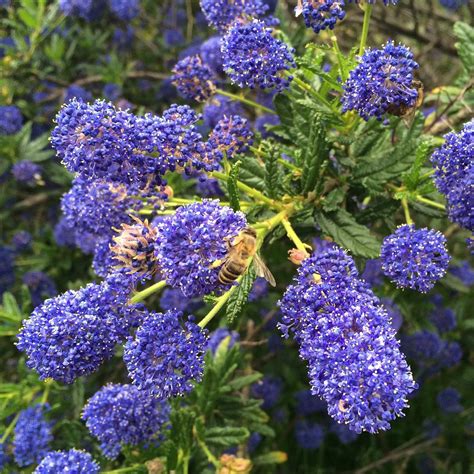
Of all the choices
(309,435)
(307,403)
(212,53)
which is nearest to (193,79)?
(212,53)

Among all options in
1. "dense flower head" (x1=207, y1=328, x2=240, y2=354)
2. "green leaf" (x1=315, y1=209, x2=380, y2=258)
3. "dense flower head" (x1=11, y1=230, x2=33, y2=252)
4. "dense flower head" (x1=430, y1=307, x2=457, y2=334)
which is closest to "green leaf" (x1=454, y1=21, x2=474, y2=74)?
"green leaf" (x1=315, y1=209, x2=380, y2=258)

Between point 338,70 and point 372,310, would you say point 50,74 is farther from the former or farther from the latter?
point 372,310

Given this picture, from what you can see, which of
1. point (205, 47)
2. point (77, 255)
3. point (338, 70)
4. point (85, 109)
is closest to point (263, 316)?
point (77, 255)

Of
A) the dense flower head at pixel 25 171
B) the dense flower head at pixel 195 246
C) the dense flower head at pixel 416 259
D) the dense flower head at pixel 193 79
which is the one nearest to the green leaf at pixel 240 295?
the dense flower head at pixel 195 246

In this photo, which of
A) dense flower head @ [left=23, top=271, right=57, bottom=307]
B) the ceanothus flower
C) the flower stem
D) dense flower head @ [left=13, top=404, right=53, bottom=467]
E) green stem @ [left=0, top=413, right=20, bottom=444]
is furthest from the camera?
dense flower head @ [left=23, top=271, right=57, bottom=307]

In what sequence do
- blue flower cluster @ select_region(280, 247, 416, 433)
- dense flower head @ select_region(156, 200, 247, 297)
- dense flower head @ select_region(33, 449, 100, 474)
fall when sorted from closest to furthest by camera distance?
blue flower cluster @ select_region(280, 247, 416, 433), dense flower head @ select_region(156, 200, 247, 297), dense flower head @ select_region(33, 449, 100, 474)

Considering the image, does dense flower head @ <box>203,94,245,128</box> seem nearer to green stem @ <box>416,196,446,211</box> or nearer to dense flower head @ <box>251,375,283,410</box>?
green stem @ <box>416,196,446,211</box>

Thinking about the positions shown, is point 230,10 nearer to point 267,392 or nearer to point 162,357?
point 162,357
